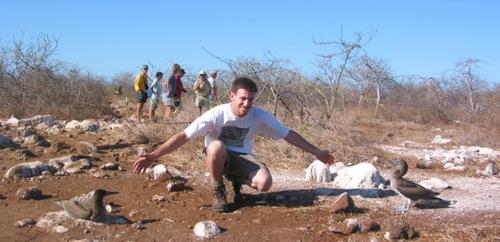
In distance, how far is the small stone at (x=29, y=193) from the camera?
16.4 feet

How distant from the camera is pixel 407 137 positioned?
11.3 meters

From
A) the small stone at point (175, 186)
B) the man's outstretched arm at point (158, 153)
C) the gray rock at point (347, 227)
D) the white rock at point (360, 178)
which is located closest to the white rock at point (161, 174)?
the small stone at point (175, 186)

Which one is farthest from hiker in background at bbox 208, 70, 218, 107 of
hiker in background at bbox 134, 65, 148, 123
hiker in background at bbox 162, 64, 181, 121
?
hiker in background at bbox 134, 65, 148, 123

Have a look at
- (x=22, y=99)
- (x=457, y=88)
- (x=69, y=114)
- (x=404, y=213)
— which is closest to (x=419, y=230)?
(x=404, y=213)

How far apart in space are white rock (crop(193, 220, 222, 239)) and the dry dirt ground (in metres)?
0.05

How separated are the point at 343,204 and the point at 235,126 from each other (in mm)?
1053

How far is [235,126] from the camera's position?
178 inches

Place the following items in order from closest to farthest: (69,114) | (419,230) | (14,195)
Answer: (419,230) → (14,195) → (69,114)

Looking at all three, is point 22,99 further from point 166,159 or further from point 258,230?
point 258,230

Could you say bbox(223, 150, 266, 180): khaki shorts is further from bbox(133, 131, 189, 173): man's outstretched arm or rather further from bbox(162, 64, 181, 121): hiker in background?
bbox(162, 64, 181, 121): hiker in background

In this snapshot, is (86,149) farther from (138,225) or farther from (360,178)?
(360,178)

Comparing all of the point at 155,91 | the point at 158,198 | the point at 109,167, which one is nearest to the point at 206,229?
the point at 158,198

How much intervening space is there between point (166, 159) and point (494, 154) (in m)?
4.61

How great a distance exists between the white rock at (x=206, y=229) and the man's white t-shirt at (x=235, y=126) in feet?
2.22
